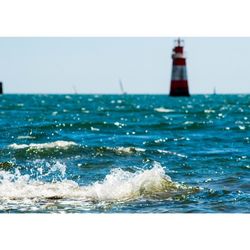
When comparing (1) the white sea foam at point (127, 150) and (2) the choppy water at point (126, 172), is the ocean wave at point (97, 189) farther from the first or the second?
(1) the white sea foam at point (127, 150)

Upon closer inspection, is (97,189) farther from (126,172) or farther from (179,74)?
(179,74)

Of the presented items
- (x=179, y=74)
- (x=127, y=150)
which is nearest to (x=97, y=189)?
(x=127, y=150)

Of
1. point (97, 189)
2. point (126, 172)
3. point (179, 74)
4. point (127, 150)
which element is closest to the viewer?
point (97, 189)

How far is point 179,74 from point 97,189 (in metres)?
104

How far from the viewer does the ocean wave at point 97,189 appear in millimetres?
11258

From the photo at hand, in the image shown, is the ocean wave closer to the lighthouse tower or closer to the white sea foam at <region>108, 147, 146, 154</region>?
the white sea foam at <region>108, 147, 146, 154</region>

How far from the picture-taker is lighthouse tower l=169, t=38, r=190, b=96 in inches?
4370

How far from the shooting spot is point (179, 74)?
378 ft

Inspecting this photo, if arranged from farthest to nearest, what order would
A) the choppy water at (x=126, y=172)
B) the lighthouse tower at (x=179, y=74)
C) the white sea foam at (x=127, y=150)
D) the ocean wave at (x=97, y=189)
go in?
the lighthouse tower at (x=179, y=74), the white sea foam at (x=127, y=150), the ocean wave at (x=97, y=189), the choppy water at (x=126, y=172)

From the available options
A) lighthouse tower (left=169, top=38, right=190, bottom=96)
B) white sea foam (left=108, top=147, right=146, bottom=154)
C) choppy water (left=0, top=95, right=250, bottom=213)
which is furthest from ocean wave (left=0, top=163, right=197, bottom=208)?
lighthouse tower (left=169, top=38, right=190, bottom=96)

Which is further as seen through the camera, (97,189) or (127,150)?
(127,150)

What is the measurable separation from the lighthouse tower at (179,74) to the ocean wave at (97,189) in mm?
94728

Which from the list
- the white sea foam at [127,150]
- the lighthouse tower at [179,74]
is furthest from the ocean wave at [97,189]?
the lighthouse tower at [179,74]
